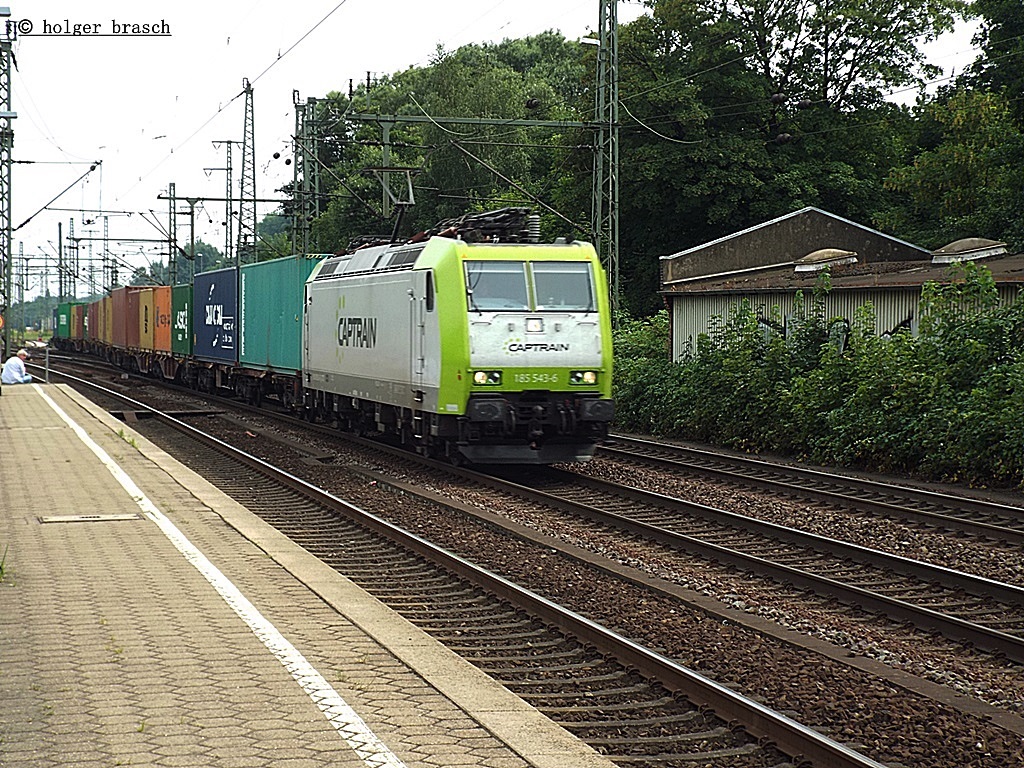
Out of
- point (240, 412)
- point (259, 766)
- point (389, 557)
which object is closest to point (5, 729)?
point (259, 766)

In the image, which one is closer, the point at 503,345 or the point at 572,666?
the point at 572,666

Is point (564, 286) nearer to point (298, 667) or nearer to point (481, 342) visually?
point (481, 342)

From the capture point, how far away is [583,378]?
17094 millimetres

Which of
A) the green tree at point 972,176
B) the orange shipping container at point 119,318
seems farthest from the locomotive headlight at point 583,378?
the orange shipping container at point 119,318

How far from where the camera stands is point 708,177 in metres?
44.3

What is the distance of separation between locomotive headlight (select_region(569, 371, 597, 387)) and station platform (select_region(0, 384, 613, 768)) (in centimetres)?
560

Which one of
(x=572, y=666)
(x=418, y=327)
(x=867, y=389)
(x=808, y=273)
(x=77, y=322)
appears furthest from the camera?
(x=77, y=322)

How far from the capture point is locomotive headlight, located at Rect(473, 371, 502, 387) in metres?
16.6

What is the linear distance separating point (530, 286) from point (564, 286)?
46 cm

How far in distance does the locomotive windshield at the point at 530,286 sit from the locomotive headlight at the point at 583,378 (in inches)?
31.5

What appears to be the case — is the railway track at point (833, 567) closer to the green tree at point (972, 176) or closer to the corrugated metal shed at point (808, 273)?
the corrugated metal shed at point (808, 273)

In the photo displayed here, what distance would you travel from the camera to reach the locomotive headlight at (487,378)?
16.6 metres

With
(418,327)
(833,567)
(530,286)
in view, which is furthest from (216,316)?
(833,567)

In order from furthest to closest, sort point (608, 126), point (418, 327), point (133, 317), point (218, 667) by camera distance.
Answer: point (133, 317)
point (608, 126)
point (418, 327)
point (218, 667)
